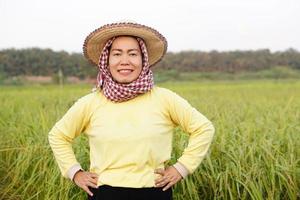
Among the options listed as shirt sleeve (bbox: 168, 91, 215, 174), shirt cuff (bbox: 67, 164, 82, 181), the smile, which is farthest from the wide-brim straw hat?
shirt cuff (bbox: 67, 164, 82, 181)

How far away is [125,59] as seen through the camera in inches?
73.3

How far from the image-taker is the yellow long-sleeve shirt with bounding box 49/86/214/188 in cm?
180

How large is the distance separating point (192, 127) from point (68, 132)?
485 mm

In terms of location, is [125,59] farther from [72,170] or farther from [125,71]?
[72,170]

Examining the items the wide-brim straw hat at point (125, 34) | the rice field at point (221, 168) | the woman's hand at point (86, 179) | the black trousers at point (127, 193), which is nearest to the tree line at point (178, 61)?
the rice field at point (221, 168)

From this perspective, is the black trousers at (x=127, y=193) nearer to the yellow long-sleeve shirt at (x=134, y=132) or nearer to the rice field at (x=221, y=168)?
the yellow long-sleeve shirt at (x=134, y=132)

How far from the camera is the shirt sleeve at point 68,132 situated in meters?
1.91

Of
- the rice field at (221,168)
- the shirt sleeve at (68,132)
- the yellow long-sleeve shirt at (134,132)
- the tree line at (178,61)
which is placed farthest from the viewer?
the tree line at (178,61)

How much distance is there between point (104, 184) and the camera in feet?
6.05

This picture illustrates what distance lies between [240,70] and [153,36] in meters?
39.7

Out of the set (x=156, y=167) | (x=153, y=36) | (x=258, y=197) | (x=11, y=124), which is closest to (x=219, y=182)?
(x=258, y=197)

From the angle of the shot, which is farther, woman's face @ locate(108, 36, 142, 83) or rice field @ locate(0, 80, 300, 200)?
rice field @ locate(0, 80, 300, 200)

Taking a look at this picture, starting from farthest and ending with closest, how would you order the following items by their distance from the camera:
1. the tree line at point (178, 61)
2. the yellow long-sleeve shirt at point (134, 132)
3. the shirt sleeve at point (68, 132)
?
the tree line at point (178, 61) → the shirt sleeve at point (68, 132) → the yellow long-sleeve shirt at point (134, 132)

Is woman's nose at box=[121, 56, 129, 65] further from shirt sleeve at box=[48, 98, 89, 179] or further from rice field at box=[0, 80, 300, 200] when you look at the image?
rice field at box=[0, 80, 300, 200]
